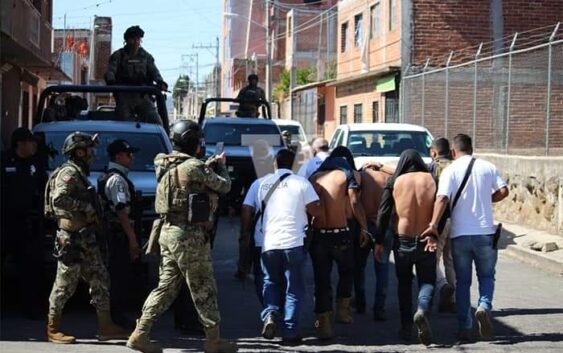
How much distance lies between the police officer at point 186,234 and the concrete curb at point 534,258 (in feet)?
22.3

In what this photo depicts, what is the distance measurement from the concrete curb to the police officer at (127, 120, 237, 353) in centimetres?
681

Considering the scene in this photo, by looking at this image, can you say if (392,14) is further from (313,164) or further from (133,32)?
(313,164)

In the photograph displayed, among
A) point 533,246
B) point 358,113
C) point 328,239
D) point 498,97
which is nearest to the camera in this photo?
point 328,239

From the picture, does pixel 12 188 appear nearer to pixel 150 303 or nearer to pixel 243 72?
pixel 150 303

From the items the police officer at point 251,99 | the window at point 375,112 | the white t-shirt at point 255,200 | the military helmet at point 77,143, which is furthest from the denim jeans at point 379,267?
the window at point 375,112

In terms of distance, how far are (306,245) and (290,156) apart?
83 cm

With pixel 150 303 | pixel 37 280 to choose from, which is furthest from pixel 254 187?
pixel 37 280

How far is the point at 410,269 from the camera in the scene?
861 cm

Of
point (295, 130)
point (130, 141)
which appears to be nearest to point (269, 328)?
point (130, 141)

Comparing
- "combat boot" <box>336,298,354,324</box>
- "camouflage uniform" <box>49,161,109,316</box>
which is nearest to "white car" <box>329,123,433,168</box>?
"combat boot" <box>336,298,354,324</box>

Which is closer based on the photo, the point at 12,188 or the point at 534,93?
the point at 12,188

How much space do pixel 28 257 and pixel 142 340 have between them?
211 centimetres

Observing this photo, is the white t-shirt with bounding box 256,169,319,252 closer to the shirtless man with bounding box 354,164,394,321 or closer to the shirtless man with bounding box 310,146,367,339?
the shirtless man with bounding box 310,146,367,339

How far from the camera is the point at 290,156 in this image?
8.73 metres
